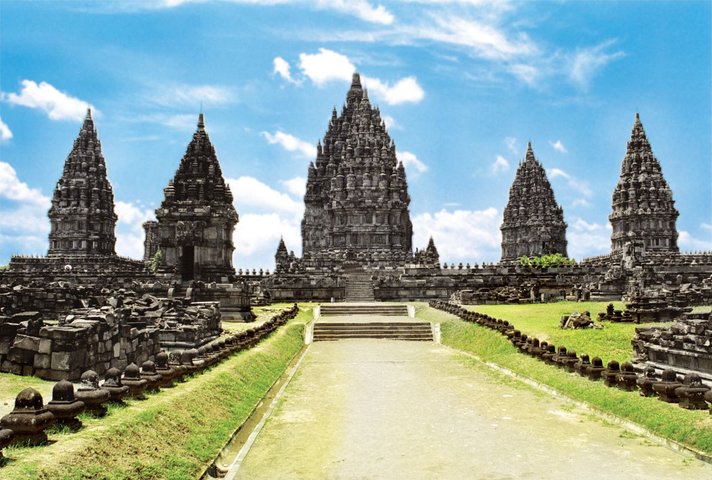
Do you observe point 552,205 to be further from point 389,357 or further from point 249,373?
point 249,373

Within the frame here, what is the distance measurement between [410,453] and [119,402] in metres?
4.11

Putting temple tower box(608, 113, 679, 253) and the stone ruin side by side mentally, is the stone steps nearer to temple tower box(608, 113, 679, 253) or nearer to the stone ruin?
the stone ruin

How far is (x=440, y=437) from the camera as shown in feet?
32.3

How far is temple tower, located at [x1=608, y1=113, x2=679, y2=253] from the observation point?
7212cm

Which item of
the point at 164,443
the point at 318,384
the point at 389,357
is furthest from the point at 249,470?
the point at 389,357

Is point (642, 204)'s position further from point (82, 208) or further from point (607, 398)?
point (607, 398)

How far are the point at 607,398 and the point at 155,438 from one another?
781 centimetres

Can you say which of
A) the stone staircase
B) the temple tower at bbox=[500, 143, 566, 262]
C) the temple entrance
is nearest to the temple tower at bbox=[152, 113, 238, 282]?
the temple entrance

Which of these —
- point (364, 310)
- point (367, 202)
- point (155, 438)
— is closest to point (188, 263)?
point (364, 310)

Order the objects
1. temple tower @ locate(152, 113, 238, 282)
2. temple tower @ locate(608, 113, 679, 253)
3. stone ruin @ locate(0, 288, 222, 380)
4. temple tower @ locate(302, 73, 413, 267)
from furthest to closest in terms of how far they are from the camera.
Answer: temple tower @ locate(608, 113, 679, 253), temple tower @ locate(302, 73, 413, 267), temple tower @ locate(152, 113, 238, 282), stone ruin @ locate(0, 288, 222, 380)

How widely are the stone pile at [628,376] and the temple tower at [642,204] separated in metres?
58.9

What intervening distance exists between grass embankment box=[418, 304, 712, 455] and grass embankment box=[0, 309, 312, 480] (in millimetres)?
6301

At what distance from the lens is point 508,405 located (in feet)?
40.7

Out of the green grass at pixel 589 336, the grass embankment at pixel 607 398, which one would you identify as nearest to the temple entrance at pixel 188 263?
the green grass at pixel 589 336
